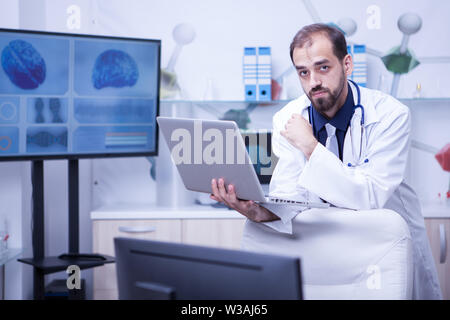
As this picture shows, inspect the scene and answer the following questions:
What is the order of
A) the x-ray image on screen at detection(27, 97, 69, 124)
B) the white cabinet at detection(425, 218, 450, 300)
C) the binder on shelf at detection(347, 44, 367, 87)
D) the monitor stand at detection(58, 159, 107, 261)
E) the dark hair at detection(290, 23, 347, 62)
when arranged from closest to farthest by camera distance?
the dark hair at detection(290, 23, 347, 62) → the x-ray image on screen at detection(27, 97, 69, 124) → the monitor stand at detection(58, 159, 107, 261) → the white cabinet at detection(425, 218, 450, 300) → the binder on shelf at detection(347, 44, 367, 87)

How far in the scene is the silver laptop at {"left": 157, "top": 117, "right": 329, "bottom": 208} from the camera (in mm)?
1366

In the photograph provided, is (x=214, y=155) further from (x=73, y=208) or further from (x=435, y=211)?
(x=435, y=211)

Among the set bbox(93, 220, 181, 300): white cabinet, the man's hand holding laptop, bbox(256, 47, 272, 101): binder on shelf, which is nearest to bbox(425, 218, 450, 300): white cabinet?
bbox(256, 47, 272, 101): binder on shelf

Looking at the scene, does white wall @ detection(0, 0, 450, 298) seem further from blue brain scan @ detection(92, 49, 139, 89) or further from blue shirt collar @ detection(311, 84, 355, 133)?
blue shirt collar @ detection(311, 84, 355, 133)

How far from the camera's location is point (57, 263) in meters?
2.61

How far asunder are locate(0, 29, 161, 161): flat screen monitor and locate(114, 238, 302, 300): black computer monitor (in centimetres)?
198

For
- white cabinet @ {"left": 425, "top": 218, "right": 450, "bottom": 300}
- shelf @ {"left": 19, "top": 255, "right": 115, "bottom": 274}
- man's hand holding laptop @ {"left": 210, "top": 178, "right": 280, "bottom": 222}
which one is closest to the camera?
man's hand holding laptop @ {"left": 210, "top": 178, "right": 280, "bottom": 222}

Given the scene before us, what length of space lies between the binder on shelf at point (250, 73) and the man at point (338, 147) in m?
1.34

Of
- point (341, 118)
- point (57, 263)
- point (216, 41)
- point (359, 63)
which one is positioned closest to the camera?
point (341, 118)

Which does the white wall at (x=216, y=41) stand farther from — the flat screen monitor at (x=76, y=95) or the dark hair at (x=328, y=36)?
the dark hair at (x=328, y=36)

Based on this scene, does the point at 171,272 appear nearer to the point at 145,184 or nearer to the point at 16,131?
the point at 16,131

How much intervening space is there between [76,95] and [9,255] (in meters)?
0.90

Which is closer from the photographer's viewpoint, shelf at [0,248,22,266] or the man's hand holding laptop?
the man's hand holding laptop

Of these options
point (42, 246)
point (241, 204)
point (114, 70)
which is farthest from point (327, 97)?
point (42, 246)
